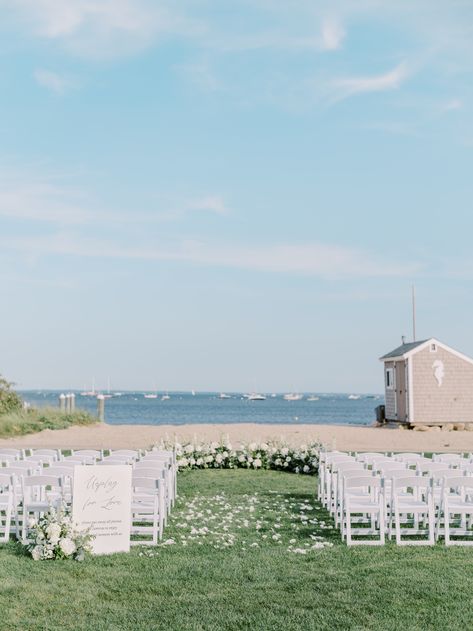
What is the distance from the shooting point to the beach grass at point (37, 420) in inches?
1180

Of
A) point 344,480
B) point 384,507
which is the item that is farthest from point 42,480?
point 384,507

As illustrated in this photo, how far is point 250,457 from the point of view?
760 inches

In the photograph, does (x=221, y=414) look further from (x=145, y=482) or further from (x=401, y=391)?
(x=145, y=482)

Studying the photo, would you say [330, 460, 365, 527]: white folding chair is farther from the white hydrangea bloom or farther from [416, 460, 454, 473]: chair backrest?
the white hydrangea bloom

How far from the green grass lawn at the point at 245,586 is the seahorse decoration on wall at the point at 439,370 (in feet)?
84.3

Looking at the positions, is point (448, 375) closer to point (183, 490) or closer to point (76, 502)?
point (183, 490)

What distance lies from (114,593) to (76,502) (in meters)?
2.23

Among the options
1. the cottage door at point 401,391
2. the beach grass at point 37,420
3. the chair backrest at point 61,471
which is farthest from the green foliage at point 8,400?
the chair backrest at point 61,471

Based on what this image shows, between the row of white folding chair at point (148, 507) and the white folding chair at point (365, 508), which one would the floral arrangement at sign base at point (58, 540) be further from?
the white folding chair at point (365, 508)

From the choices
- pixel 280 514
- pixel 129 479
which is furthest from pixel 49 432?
pixel 129 479

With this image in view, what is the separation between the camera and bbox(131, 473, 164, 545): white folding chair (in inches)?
400

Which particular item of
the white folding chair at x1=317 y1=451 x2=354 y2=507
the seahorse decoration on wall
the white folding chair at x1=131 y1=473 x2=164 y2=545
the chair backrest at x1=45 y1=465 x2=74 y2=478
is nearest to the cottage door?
the seahorse decoration on wall

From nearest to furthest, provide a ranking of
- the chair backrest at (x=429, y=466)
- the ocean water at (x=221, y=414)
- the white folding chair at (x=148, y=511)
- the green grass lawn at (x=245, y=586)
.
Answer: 1. the green grass lawn at (x=245, y=586)
2. the white folding chair at (x=148, y=511)
3. the chair backrest at (x=429, y=466)
4. the ocean water at (x=221, y=414)

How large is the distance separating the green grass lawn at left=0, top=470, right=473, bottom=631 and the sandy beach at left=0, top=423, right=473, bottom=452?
14.2m
